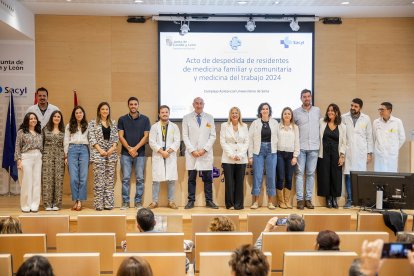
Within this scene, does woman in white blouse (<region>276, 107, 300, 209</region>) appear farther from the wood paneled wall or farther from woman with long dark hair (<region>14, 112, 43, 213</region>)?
woman with long dark hair (<region>14, 112, 43, 213</region>)

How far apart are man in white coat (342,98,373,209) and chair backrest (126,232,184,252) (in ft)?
14.9

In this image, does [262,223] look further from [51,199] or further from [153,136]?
[51,199]

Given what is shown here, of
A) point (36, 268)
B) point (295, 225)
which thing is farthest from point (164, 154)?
point (36, 268)

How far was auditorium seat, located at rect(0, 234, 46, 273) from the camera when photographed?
13.0 feet

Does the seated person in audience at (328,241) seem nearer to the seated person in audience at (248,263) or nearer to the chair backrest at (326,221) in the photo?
the seated person in audience at (248,263)

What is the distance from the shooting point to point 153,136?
7816 millimetres

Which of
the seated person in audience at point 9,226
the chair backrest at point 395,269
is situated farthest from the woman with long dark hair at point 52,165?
the chair backrest at point 395,269

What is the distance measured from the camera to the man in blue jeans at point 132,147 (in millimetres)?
7770

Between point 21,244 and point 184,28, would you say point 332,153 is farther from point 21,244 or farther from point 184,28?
point 21,244

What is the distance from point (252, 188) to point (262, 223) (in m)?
2.81

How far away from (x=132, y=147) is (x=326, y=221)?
351 centimetres

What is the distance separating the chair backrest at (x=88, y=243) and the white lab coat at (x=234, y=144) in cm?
377

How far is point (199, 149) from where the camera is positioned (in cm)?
789

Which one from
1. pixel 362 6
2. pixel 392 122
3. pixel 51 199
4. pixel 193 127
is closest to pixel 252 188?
pixel 193 127
